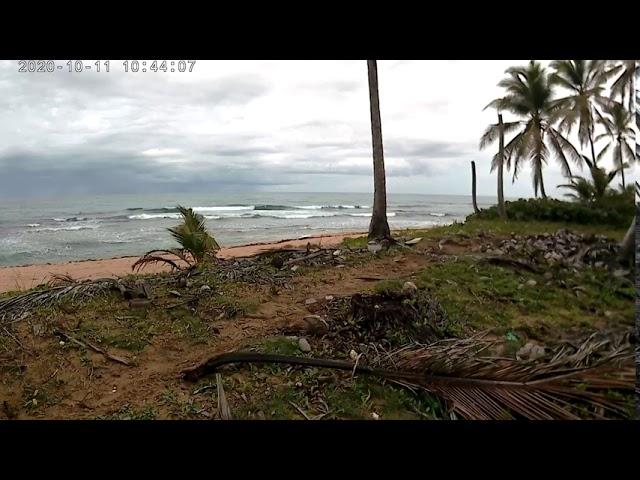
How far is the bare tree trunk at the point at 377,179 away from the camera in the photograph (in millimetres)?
2686

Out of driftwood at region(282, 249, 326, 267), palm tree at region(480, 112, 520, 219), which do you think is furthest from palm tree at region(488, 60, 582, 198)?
driftwood at region(282, 249, 326, 267)

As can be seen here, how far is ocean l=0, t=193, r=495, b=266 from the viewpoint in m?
2.40

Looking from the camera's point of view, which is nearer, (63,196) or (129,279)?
(63,196)

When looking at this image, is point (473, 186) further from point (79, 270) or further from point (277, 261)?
point (79, 270)

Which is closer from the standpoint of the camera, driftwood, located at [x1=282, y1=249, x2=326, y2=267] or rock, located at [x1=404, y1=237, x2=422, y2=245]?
driftwood, located at [x1=282, y1=249, x2=326, y2=267]

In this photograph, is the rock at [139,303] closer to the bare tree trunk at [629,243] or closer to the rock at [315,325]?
the rock at [315,325]

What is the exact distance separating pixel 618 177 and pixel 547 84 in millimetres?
609

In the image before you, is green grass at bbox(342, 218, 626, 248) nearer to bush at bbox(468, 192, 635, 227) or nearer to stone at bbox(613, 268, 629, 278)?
bush at bbox(468, 192, 635, 227)

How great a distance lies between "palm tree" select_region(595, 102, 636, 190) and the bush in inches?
3.2

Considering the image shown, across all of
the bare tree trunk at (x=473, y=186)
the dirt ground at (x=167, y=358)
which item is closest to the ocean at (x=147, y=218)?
the bare tree trunk at (x=473, y=186)
